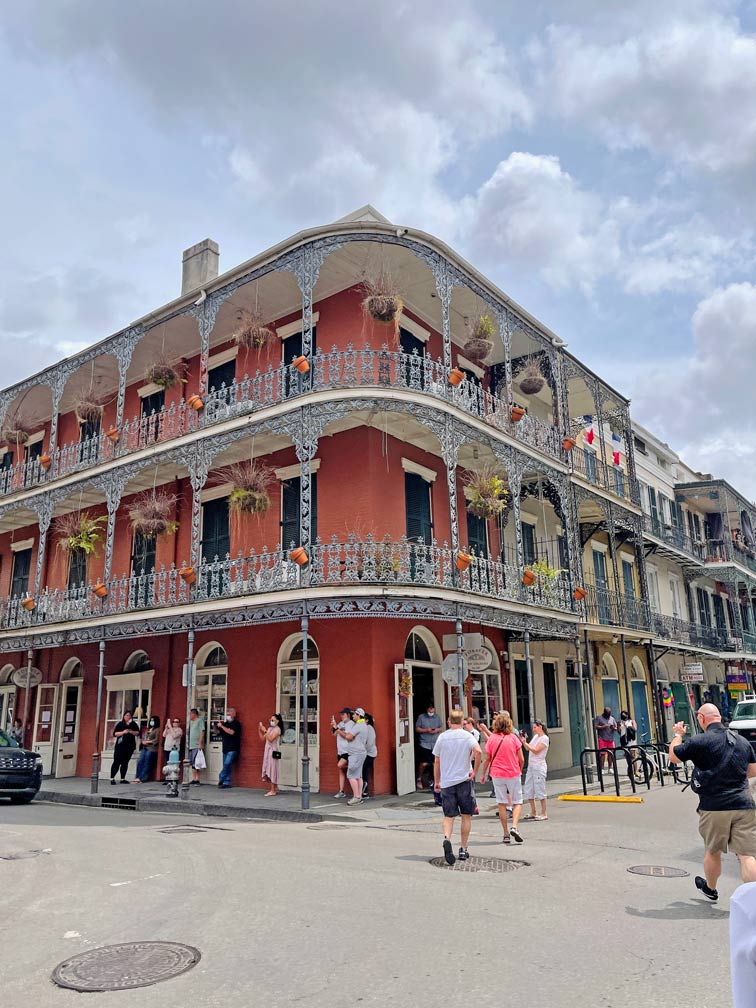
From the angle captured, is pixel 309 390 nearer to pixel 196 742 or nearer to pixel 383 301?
pixel 383 301

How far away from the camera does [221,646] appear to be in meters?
17.0

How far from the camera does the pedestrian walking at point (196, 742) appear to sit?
623 inches

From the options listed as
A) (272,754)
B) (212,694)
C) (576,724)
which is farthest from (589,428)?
(272,754)

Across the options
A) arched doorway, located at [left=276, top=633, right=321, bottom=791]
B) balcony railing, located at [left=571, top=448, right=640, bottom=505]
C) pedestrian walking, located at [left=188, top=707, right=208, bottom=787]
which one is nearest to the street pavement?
arched doorway, located at [left=276, top=633, right=321, bottom=791]

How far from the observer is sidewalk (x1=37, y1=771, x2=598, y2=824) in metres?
11.9

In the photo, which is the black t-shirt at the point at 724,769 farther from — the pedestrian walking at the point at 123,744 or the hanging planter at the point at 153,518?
the pedestrian walking at the point at 123,744

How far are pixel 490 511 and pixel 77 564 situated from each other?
38.7 ft

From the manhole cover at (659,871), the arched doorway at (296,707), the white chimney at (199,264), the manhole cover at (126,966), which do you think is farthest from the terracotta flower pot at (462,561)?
the white chimney at (199,264)

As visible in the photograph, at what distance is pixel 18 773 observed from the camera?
1490 cm

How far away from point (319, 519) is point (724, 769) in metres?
10.6

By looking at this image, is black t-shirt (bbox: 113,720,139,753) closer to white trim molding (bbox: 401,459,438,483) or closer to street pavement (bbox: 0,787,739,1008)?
street pavement (bbox: 0,787,739,1008)

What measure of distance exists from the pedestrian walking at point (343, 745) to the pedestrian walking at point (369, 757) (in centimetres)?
34

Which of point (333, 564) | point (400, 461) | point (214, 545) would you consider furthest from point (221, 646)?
point (400, 461)

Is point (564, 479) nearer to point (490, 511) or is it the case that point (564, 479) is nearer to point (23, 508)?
point (490, 511)
